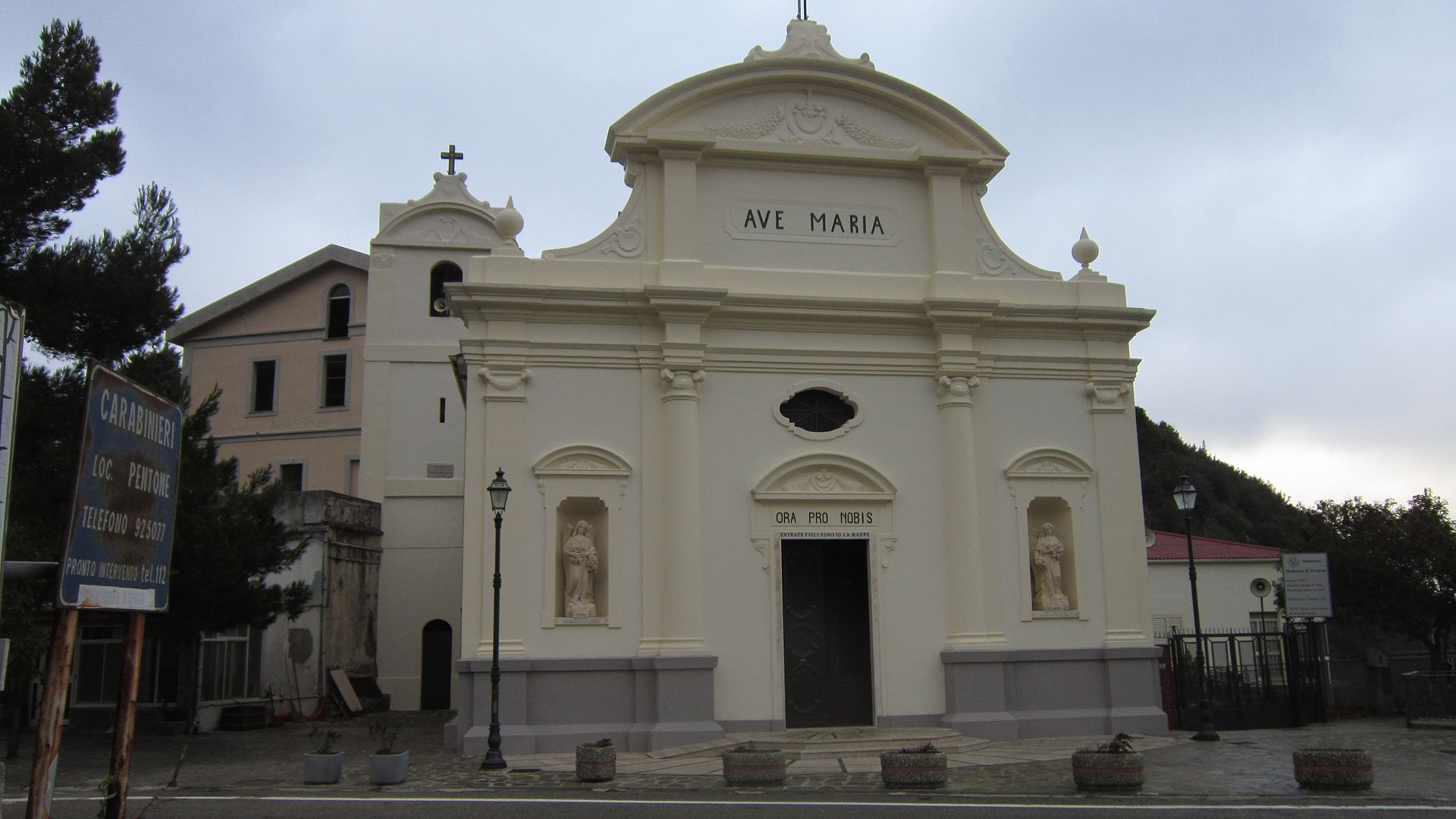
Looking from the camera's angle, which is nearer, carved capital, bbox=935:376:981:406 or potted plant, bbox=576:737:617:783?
potted plant, bbox=576:737:617:783

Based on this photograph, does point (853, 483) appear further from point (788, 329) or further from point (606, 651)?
point (606, 651)

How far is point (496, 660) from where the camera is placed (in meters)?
15.4

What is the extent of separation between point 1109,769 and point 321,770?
9073mm

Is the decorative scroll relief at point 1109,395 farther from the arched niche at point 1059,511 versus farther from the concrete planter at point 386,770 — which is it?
the concrete planter at point 386,770

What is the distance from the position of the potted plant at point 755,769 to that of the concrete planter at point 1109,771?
3274mm

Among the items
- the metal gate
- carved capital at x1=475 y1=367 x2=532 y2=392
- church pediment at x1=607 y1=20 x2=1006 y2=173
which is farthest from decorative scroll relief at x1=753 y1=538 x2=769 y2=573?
the metal gate

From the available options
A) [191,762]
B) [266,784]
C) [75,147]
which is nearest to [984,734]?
[266,784]

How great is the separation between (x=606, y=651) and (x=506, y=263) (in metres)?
5.98

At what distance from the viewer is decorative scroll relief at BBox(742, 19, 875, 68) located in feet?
63.2

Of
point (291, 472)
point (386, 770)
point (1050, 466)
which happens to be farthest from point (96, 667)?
point (1050, 466)

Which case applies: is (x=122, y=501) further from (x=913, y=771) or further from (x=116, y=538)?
(x=913, y=771)

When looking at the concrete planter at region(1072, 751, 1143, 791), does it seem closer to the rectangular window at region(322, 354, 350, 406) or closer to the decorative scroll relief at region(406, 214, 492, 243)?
the decorative scroll relief at region(406, 214, 492, 243)

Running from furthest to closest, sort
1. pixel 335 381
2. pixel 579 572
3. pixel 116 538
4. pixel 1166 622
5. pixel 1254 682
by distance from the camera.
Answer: pixel 1166 622
pixel 335 381
pixel 1254 682
pixel 579 572
pixel 116 538

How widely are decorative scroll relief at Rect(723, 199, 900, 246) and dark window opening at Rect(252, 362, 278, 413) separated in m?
20.2
